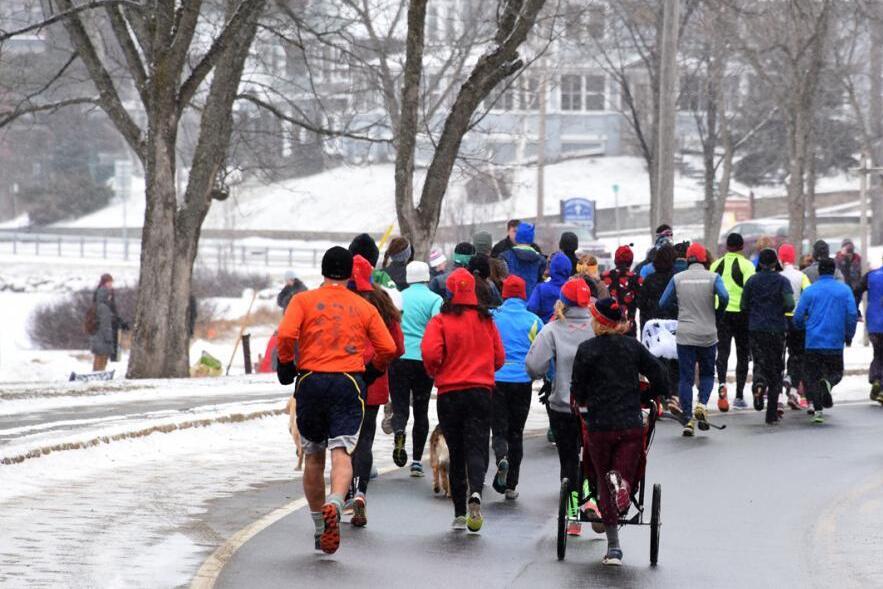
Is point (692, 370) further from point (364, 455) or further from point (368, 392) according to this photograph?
point (364, 455)

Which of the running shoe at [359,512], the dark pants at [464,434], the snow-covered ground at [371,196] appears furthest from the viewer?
the snow-covered ground at [371,196]

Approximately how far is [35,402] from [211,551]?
389 inches

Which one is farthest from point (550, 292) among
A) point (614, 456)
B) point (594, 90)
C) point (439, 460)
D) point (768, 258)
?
point (594, 90)

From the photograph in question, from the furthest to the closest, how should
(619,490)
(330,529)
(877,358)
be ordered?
1. (877,358)
2. (619,490)
3. (330,529)

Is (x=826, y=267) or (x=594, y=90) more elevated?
(x=594, y=90)

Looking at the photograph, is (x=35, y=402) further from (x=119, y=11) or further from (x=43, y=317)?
(x=43, y=317)

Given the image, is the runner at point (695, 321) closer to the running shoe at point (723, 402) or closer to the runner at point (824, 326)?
the runner at point (824, 326)

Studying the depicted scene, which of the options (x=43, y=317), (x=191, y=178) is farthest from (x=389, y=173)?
(x=191, y=178)

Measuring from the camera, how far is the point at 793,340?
1911cm

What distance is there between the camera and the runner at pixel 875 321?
1967 cm

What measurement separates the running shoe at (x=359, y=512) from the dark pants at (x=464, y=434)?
0.60m

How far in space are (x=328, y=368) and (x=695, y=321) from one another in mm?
7692

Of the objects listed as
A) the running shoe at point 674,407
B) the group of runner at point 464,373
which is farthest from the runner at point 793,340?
the group of runner at point 464,373

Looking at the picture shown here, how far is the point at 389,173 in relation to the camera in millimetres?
85875
